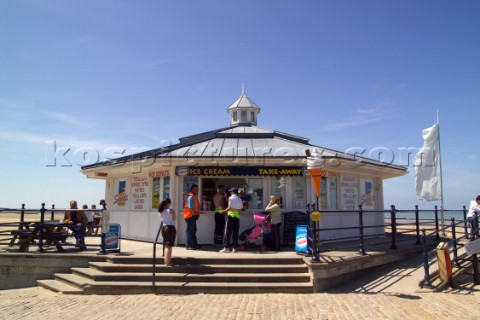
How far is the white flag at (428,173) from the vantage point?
13391 millimetres

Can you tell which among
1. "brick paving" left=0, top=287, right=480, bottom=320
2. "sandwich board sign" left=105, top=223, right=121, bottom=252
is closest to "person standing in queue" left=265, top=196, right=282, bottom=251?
"brick paving" left=0, top=287, right=480, bottom=320

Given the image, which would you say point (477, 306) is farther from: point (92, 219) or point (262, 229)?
point (92, 219)

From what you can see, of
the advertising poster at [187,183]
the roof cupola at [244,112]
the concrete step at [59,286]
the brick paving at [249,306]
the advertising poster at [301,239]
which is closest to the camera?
the brick paving at [249,306]

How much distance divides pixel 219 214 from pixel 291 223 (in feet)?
7.06

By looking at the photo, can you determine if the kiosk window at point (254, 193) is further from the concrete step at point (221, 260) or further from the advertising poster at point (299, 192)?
the concrete step at point (221, 260)

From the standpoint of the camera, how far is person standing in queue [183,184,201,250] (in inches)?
380

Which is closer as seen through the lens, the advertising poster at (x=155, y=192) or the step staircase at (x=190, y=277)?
the step staircase at (x=190, y=277)

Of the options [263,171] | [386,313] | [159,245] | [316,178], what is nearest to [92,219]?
[159,245]

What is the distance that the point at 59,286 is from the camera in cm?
805

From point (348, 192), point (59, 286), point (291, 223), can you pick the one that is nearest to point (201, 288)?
point (59, 286)

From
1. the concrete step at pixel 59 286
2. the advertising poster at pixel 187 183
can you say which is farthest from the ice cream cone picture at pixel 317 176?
the concrete step at pixel 59 286

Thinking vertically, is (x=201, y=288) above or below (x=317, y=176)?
below

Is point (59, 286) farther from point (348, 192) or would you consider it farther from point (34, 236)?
point (348, 192)

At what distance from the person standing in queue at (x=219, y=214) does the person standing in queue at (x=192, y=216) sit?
2.32 feet
